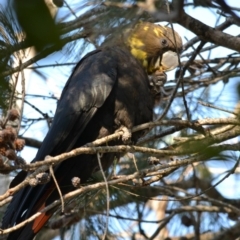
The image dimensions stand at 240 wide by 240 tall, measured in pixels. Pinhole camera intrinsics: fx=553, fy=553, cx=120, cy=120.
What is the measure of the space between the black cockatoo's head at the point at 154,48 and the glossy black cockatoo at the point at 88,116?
0.26m

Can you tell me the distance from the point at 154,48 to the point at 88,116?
0.92 meters

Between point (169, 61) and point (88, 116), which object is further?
point (169, 61)

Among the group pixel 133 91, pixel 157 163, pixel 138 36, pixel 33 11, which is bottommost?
pixel 33 11

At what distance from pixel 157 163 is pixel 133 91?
59 cm

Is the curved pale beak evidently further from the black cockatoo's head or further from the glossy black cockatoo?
the glossy black cockatoo

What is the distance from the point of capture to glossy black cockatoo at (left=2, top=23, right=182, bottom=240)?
302 centimetres

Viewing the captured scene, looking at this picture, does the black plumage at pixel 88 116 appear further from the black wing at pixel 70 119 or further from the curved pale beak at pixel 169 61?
the curved pale beak at pixel 169 61

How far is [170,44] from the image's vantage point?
3.81 m

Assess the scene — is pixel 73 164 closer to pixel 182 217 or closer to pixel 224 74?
pixel 224 74

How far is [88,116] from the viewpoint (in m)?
3.09

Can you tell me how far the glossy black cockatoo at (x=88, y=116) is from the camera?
3020 mm

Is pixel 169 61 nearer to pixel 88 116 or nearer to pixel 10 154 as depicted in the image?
pixel 88 116

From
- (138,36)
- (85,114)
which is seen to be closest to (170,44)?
(138,36)

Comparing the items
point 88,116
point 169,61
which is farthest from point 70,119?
point 169,61
